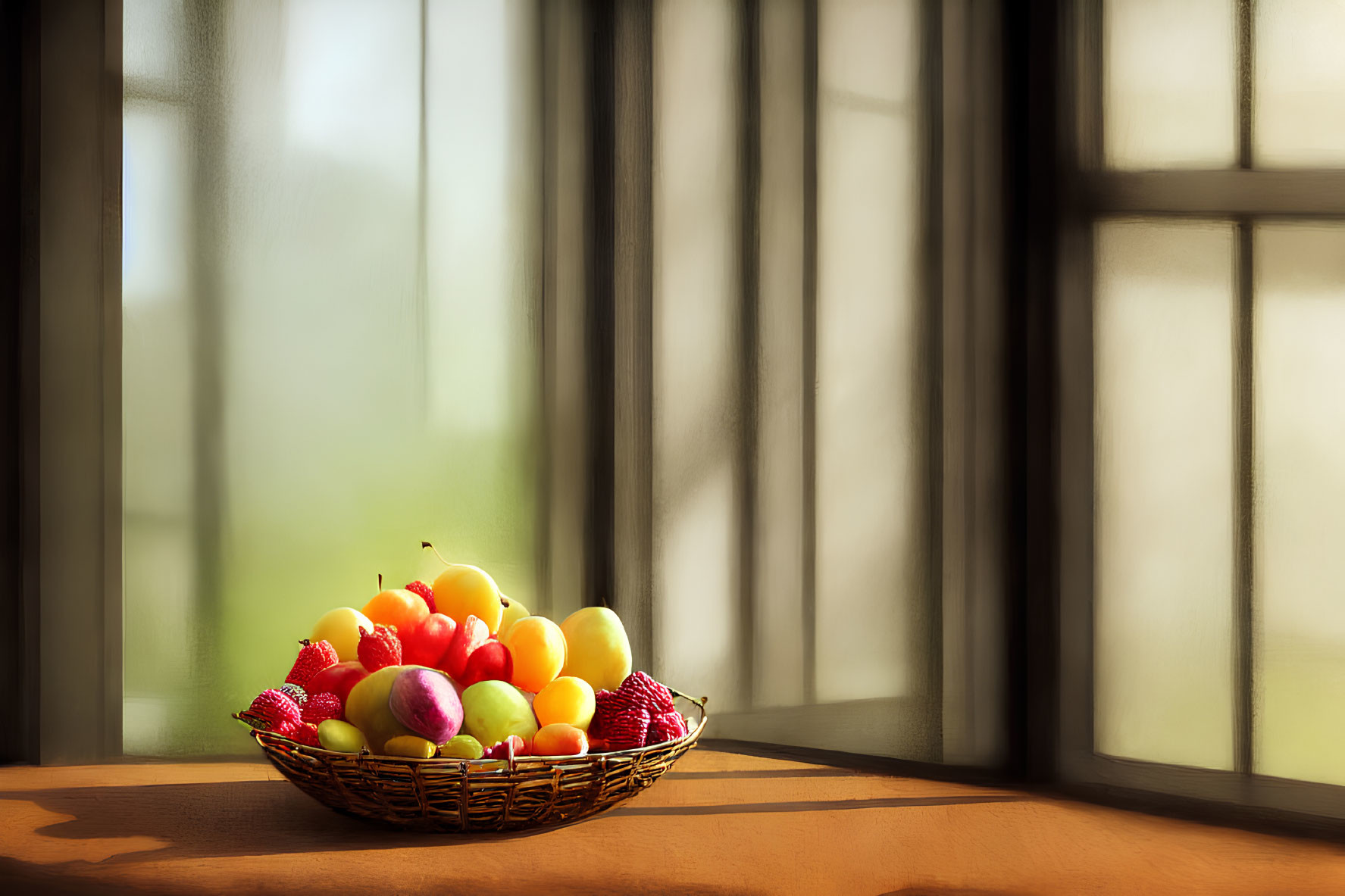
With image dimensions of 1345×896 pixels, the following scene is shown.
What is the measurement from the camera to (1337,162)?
1071 millimetres

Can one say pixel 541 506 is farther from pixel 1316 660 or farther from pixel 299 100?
pixel 1316 660

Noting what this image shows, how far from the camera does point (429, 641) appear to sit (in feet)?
3.39

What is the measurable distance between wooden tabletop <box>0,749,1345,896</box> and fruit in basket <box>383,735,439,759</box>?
104 mm

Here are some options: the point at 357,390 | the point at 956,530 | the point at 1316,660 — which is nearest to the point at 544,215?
the point at 357,390

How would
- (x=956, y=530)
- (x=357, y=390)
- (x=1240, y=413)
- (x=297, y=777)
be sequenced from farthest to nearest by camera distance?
(x=357, y=390), (x=956, y=530), (x=1240, y=413), (x=297, y=777)

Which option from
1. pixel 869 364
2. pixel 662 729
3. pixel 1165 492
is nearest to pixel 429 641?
pixel 662 729

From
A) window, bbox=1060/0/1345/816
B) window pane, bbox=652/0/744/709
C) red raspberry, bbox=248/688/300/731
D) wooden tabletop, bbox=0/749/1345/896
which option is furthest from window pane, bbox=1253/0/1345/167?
red raspberry, bbox=248/688/300/731

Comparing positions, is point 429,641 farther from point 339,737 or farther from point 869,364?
point 869,364

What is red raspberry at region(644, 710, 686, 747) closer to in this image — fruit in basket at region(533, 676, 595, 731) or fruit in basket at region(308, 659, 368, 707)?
fruit in basket at region(533, 676, 595, 731)

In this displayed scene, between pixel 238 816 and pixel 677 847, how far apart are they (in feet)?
1.59

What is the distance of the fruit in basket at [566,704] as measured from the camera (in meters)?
0.99

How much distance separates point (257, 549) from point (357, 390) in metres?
0.25

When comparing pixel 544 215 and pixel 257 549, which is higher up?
pixel 544 215

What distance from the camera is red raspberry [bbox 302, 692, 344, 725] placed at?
0.98 m
